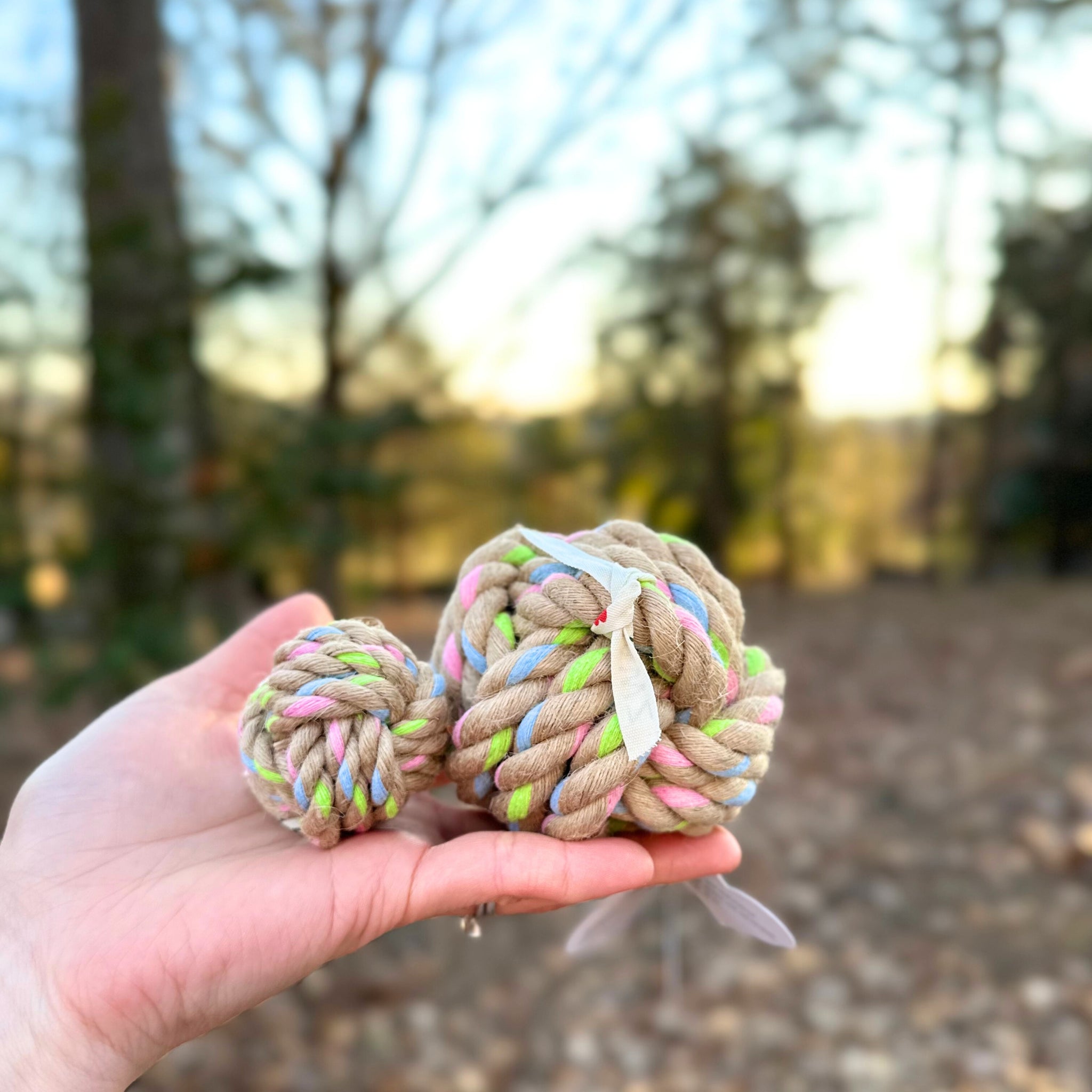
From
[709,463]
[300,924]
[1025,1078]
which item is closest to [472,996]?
[1025,1078]

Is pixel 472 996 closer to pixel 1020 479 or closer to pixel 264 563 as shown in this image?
pixel 264 563

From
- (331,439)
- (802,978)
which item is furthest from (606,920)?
(331,439)

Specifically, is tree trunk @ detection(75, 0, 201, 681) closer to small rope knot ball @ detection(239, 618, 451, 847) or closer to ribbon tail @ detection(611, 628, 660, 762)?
small rope knot ball @ detection(239, 618, 451, 847)

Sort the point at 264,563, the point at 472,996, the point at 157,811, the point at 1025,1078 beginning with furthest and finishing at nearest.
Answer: the point at 264,563 < the point at 472,996 < the point at 1025,1078 < the point at 157,811

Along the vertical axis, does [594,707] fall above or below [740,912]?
above

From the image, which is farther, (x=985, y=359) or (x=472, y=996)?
(x=985, y=359)

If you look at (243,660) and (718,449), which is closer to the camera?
(243,660)

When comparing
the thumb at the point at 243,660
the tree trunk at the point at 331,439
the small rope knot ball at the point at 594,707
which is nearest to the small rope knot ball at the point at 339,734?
the small rope knot ball at the point at 594,707

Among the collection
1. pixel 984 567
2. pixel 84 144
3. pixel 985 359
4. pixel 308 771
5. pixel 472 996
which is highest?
pixel 84 144

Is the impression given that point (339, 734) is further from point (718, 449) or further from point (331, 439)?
point (718, 449)
